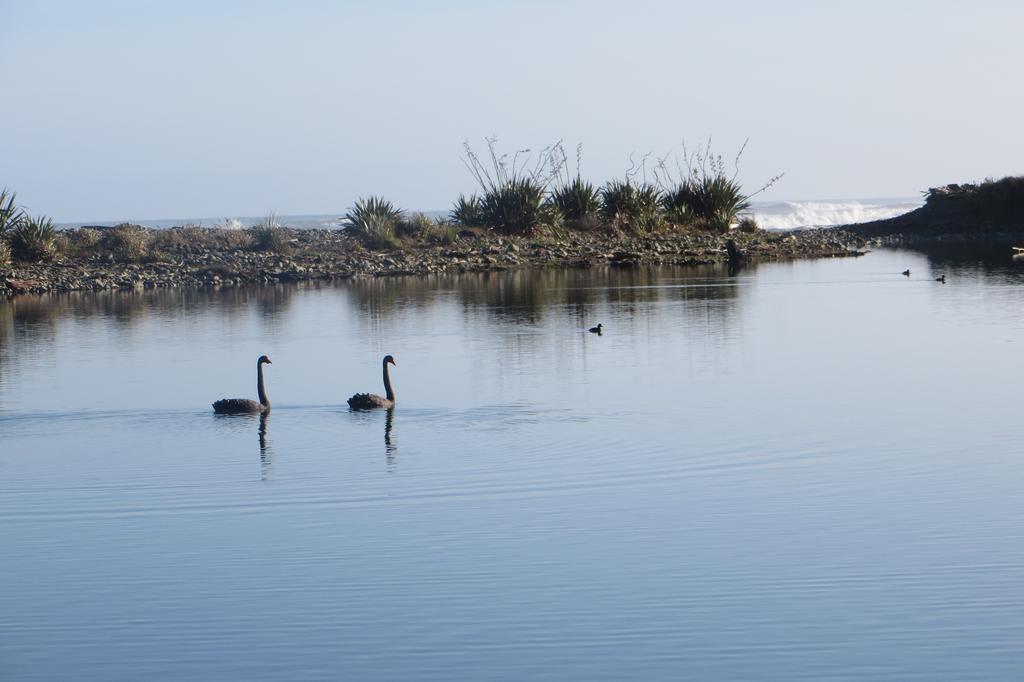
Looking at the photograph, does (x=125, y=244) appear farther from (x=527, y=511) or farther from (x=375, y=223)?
(x=527, y=511)

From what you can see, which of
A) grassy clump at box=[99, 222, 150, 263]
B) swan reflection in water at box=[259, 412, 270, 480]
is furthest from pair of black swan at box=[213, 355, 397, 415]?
grassy clump at box=[99, 222, 150, 263]

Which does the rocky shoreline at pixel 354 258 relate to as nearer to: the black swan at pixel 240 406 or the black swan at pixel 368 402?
the black swan at pixel 240 406

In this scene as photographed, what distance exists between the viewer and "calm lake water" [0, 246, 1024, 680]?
8.18 m

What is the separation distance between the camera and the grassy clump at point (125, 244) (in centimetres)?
4459

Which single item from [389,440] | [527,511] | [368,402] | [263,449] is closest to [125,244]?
[368,402]

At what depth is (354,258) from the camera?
150 feet

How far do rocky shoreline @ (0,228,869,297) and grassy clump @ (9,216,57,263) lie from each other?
554 millimetres

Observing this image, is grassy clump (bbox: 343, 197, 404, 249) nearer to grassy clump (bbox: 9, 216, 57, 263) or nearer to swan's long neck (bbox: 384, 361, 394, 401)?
grassy clump (bbox: 9, 216, 57, 263)

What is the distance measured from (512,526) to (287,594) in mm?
2130

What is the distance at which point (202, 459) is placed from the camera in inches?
559

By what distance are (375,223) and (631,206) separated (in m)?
10.7

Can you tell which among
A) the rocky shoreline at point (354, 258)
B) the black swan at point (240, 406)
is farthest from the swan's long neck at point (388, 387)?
the rocky shoreline at point (354, 258)

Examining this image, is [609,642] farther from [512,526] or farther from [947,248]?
[947,248]

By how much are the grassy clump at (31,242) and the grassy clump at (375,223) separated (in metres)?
10.1
